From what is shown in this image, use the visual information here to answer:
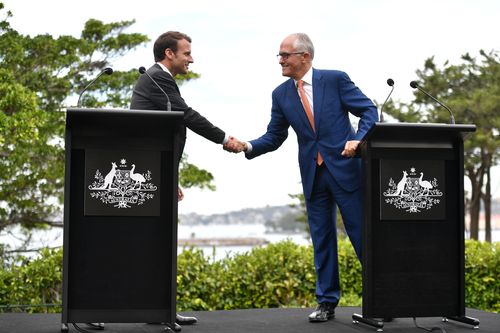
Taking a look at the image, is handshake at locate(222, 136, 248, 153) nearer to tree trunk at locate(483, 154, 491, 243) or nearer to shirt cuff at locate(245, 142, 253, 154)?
shirt cuff at locate(245, 142, 253, 154)

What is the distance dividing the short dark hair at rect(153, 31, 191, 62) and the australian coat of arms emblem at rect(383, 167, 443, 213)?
1461 mm

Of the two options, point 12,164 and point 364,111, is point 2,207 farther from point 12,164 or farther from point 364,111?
point 364,111

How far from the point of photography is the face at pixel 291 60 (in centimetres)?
436

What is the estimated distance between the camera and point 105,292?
3617 millimetres

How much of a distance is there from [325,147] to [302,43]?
63 cm

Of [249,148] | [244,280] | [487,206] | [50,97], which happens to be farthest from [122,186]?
[487,206]

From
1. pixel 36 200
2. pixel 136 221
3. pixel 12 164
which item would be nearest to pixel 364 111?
pixel 136 221

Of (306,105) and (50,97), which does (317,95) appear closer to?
(306,105)

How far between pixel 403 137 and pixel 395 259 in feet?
2.11

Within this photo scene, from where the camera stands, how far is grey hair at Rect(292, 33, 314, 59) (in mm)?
4348

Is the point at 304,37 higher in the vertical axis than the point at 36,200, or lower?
higher

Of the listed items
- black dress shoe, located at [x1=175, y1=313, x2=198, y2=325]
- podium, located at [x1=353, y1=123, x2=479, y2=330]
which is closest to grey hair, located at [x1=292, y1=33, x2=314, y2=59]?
podium, located at [x1=353, y1=123, x2=479, y2=330]

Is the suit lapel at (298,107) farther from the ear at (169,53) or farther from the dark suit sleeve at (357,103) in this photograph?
the ear at (169,53)

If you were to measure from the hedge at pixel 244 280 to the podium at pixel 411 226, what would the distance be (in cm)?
186
